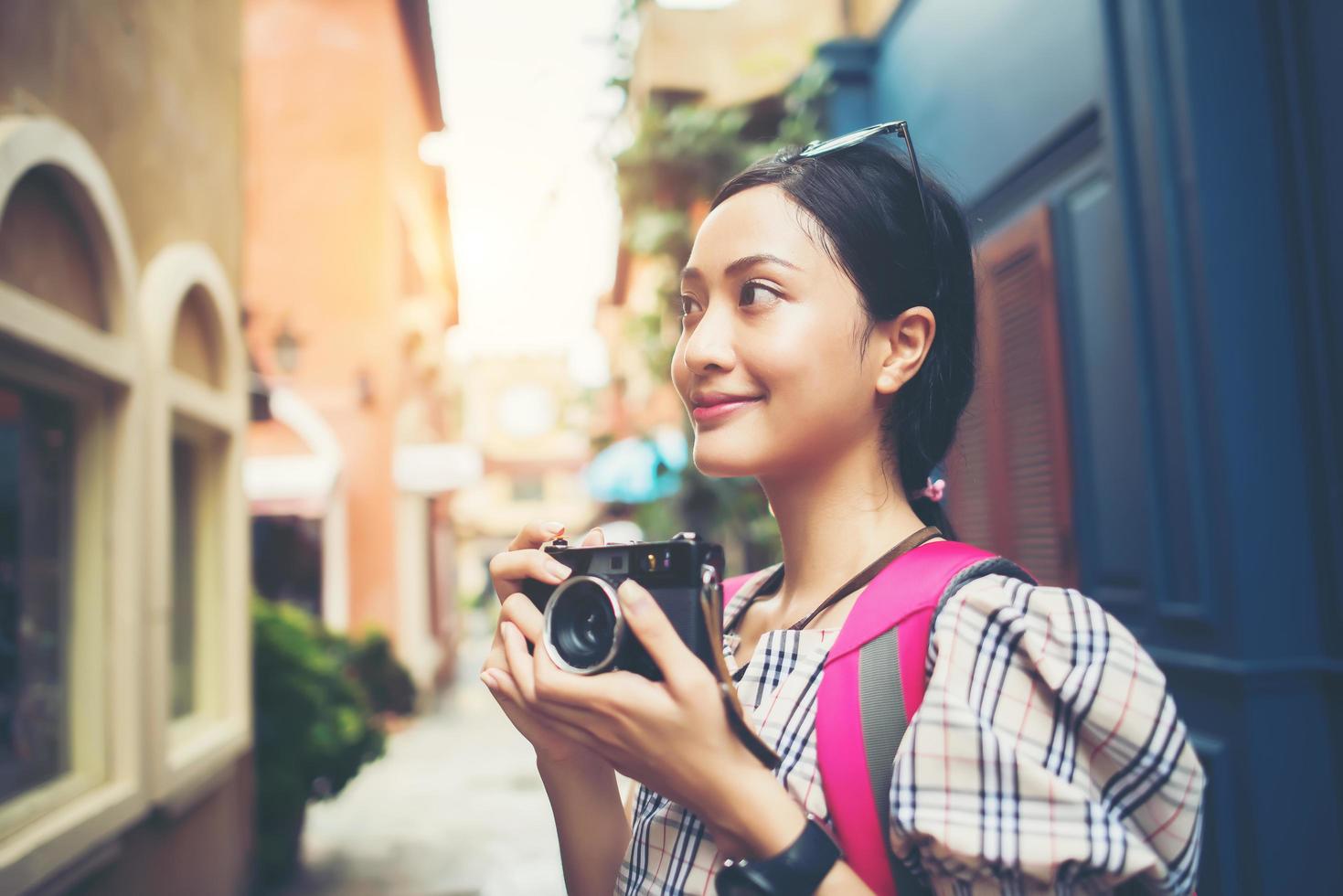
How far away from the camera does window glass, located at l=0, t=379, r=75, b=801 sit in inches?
125

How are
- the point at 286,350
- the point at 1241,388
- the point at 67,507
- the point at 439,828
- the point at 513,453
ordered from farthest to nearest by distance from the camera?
the point at 513,453
the point at 286,350
the point at 439,828
the point at 67,507
the point at 1241,388

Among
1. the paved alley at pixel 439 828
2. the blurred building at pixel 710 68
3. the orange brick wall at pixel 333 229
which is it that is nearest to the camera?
the paved alley at pixel 439 828

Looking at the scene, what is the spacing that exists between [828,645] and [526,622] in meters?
0.37

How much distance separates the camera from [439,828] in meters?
7.38

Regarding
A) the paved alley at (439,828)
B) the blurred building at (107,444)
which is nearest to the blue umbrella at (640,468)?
the paved alley at (439,828)

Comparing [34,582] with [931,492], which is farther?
[34,582]

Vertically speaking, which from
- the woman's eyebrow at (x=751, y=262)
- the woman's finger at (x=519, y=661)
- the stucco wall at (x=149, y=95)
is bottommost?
the woman's finger at (x=519, y=661)

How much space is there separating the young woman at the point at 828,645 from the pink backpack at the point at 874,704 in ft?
0.09

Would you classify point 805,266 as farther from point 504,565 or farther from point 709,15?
point 709,15

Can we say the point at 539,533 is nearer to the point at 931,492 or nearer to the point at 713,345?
the point at 713,345

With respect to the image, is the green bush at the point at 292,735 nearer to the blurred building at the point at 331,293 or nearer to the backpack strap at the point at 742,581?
the backpack strap at the point at 742,581

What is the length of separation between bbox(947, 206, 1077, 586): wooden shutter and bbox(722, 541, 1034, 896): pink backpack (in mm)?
2298

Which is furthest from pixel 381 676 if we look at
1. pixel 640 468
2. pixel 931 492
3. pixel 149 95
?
pixel 931 492

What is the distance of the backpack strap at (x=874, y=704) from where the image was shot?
106cm
